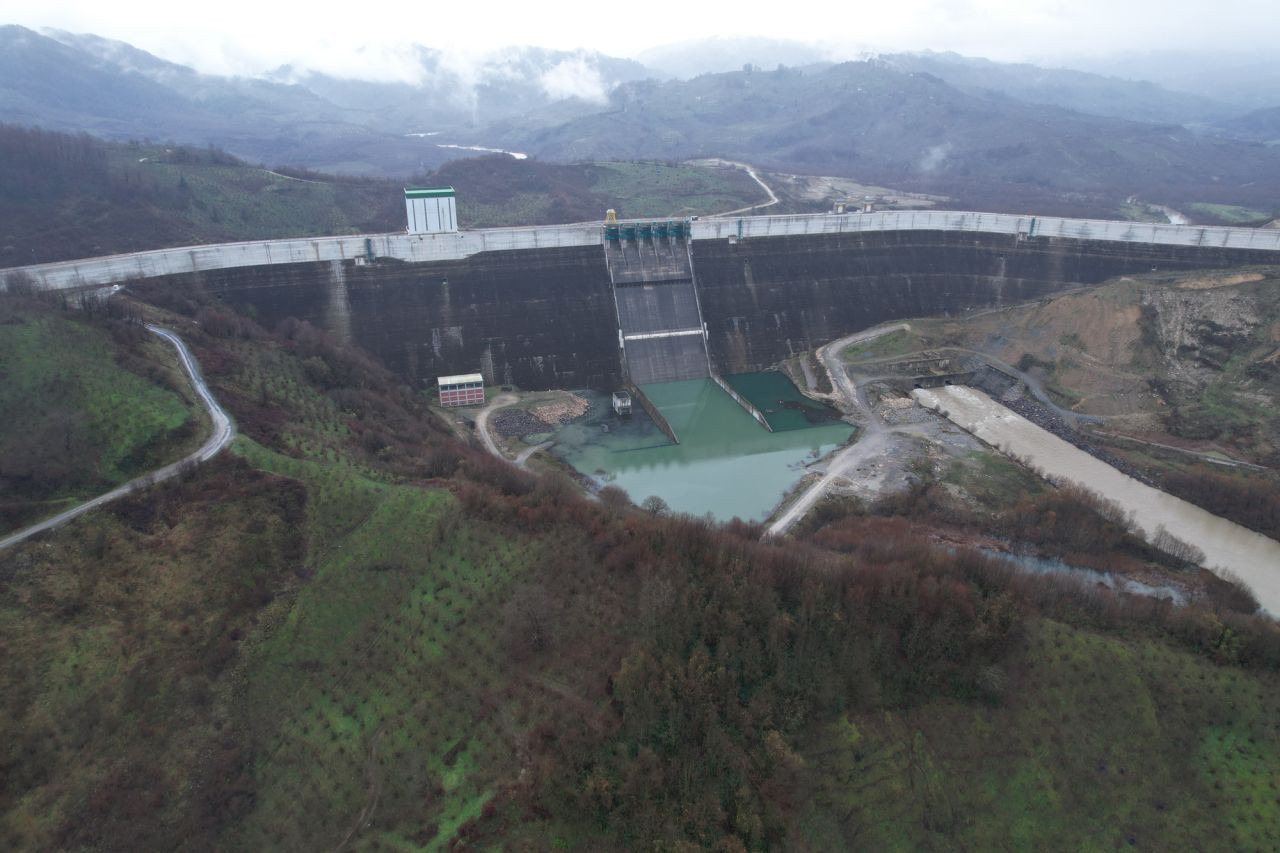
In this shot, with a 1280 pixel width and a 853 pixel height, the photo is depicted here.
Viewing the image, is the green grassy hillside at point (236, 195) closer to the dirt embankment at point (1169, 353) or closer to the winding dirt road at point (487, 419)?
the winding dirt road at point (487, 419)

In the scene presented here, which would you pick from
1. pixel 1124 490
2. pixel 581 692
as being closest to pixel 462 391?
pixel 581 692

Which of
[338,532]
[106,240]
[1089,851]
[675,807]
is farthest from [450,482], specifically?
[106,240]

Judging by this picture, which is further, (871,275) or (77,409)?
(871,275)

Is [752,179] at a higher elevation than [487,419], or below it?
higher

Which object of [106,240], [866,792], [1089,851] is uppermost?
[106,240]

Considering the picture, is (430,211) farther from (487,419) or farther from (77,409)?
(77,409)

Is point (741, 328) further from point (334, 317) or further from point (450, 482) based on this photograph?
point (450, 482)

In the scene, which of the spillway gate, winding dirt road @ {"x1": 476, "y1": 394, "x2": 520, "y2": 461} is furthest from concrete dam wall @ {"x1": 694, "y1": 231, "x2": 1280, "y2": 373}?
winding dirt road @ {"x1": 476, "y1": 394, "x2": 520, "y2": 461}
